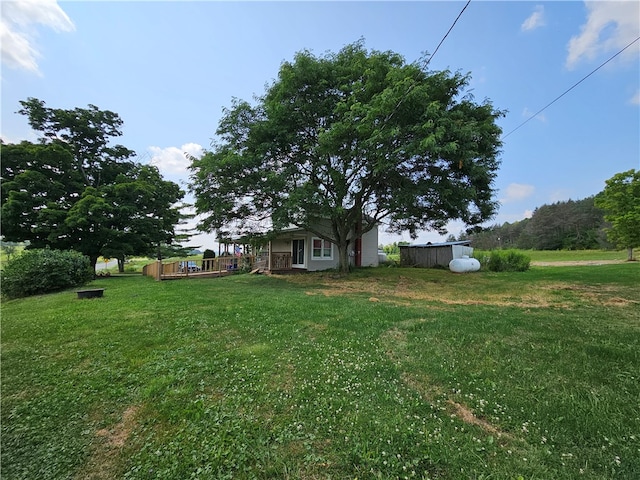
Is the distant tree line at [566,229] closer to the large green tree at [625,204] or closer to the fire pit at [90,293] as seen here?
the large green tree at [625,204]

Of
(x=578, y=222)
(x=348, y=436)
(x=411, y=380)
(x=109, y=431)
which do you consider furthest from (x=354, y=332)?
(x=578, y=222)

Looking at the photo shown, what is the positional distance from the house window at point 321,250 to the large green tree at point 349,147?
178 inches

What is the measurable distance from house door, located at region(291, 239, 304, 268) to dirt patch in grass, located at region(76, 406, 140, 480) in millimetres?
15072

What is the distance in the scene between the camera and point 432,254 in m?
21.3

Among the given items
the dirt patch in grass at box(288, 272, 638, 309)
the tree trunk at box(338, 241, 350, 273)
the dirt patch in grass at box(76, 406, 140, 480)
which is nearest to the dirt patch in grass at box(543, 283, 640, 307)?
the dirt patch in grass at box(288, 272, 638, 309)

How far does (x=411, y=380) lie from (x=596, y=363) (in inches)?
95.4

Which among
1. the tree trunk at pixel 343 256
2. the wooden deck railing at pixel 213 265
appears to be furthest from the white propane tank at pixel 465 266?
the wooden deck railing at pixel 213 265

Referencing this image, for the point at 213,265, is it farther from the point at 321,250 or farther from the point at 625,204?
the point at 625,204

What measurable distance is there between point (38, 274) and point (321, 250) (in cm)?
1317

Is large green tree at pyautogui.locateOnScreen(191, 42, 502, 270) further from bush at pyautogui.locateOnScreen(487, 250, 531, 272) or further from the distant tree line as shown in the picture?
the distant tree line

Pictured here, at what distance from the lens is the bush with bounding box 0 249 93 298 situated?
32.5 ft

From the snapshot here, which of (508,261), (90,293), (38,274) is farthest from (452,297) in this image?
(38,274)

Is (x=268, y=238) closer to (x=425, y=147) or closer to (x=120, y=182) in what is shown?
(x=425, y=147)

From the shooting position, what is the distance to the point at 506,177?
1309cm
